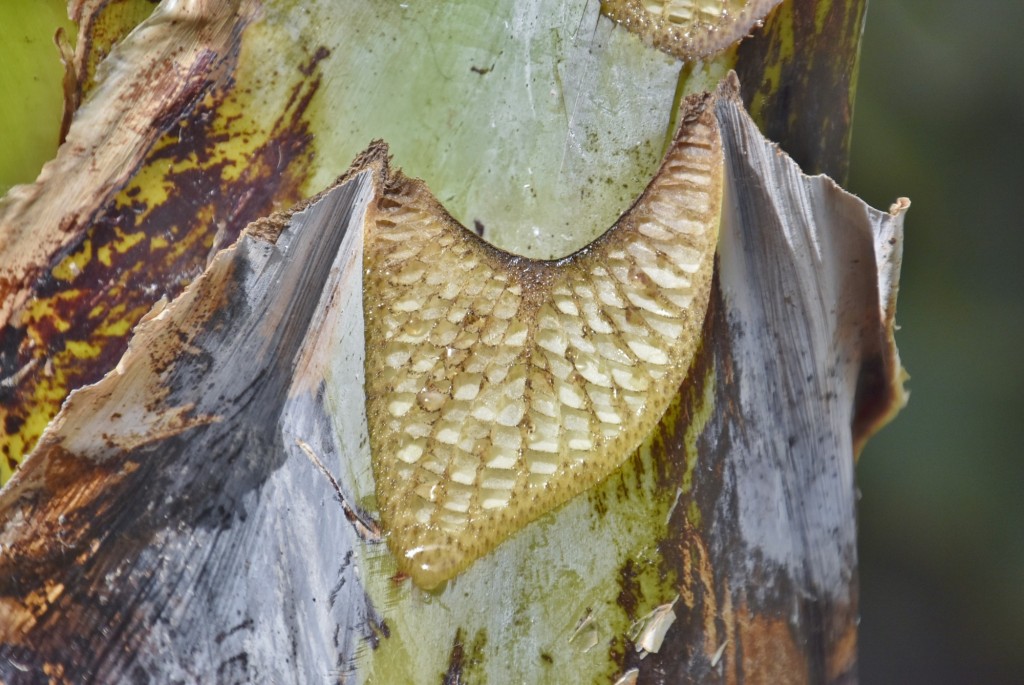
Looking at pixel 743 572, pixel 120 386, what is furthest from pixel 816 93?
pixel 120 386

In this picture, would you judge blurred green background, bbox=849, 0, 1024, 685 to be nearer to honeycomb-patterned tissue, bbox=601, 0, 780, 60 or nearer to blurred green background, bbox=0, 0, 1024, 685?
blurred green background, bbox=0, 0, 1024, 685

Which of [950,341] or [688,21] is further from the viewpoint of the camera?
[950,341]

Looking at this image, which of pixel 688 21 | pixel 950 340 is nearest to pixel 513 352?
pixel 688 21

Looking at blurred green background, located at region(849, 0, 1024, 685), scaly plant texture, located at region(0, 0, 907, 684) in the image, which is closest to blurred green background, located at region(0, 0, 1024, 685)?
blurred green background, located at region(849, 0, 1024, 685)

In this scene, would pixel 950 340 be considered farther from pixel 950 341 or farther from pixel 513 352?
pixel 513 352

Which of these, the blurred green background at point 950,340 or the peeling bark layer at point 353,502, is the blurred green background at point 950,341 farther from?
the peeling bark layer at point 353,502

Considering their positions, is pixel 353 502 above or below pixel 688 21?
below
